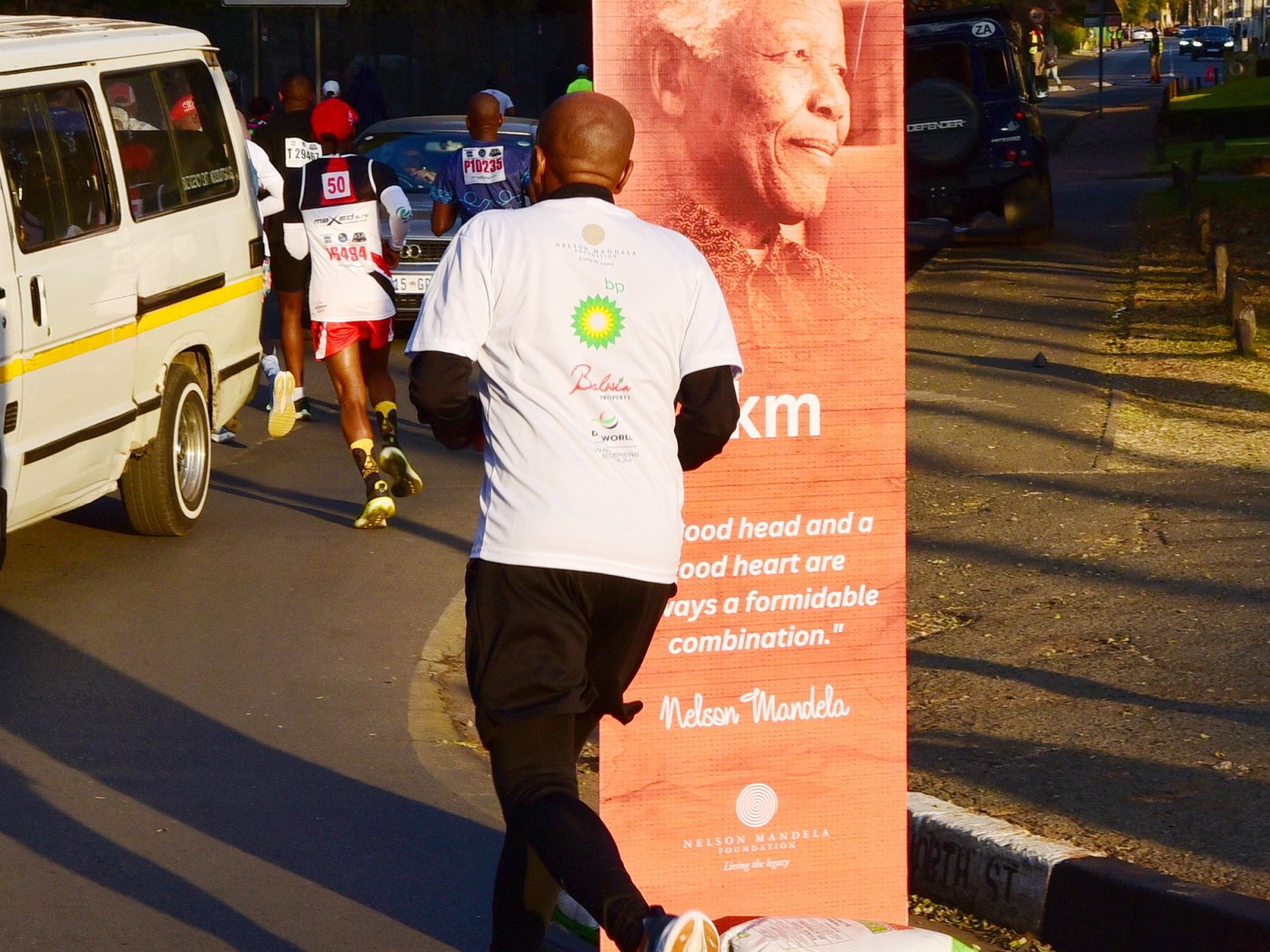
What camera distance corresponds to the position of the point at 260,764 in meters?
5.87

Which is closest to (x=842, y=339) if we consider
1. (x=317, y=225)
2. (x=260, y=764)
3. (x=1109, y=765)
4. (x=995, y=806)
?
(x=995, y=806)

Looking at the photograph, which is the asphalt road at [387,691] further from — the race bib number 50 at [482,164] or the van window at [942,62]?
the van window at [942,62]

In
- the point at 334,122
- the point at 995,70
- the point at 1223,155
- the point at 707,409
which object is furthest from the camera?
the point at 1223,155

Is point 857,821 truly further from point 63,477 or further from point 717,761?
point 63,477

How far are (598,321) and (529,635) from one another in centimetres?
63

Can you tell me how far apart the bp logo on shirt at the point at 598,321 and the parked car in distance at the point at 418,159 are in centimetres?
1076

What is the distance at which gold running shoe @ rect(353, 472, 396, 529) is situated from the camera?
29.4 feet

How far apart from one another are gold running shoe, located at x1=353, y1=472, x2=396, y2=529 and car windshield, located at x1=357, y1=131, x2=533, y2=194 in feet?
22.8

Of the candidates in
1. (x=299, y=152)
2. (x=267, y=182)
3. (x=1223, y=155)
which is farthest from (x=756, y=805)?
(x=1223, y=155)

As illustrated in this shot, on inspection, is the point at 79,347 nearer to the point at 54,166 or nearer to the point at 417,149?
the point at 54,166

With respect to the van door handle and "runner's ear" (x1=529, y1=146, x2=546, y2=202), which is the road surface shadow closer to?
the van door handle

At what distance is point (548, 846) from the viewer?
350 cm

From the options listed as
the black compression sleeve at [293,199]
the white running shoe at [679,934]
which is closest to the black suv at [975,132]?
the black compression sleeve at [293,199]

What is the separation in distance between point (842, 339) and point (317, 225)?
18.6ft
